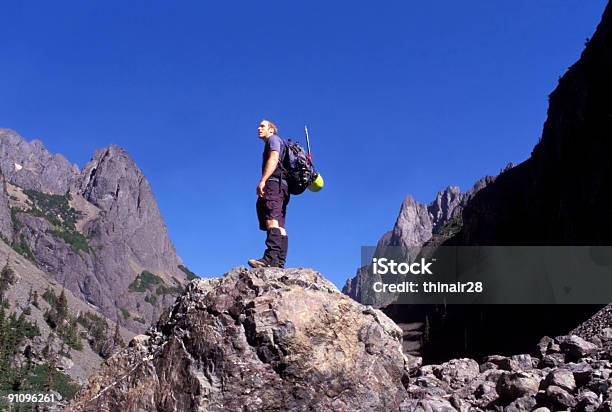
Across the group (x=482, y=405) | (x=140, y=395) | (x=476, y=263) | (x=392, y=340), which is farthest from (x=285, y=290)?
(x=476, y=263)

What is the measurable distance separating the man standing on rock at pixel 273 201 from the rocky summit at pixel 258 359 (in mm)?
1156

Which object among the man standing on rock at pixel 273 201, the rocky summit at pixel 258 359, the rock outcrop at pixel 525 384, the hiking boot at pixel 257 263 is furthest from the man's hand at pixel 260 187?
the rock outcrop at pixel 525 384

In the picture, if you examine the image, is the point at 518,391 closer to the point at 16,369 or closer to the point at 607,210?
the point at 607,210

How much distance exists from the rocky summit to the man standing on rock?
116cm

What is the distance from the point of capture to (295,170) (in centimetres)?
1048

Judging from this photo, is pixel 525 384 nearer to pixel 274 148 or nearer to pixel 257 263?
pixel 257 263

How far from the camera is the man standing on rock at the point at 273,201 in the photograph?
33.0 feet

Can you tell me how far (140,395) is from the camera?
802 centimetres

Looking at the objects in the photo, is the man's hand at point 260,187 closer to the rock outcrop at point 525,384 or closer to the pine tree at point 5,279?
the rock outcrop at point 525,384

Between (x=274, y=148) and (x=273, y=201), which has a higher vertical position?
(x=274, y=148)

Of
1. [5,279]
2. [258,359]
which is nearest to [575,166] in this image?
[258,359]

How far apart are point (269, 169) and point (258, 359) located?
3446mm

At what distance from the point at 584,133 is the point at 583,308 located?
24061mm

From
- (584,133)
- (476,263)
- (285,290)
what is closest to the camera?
(285,290)
